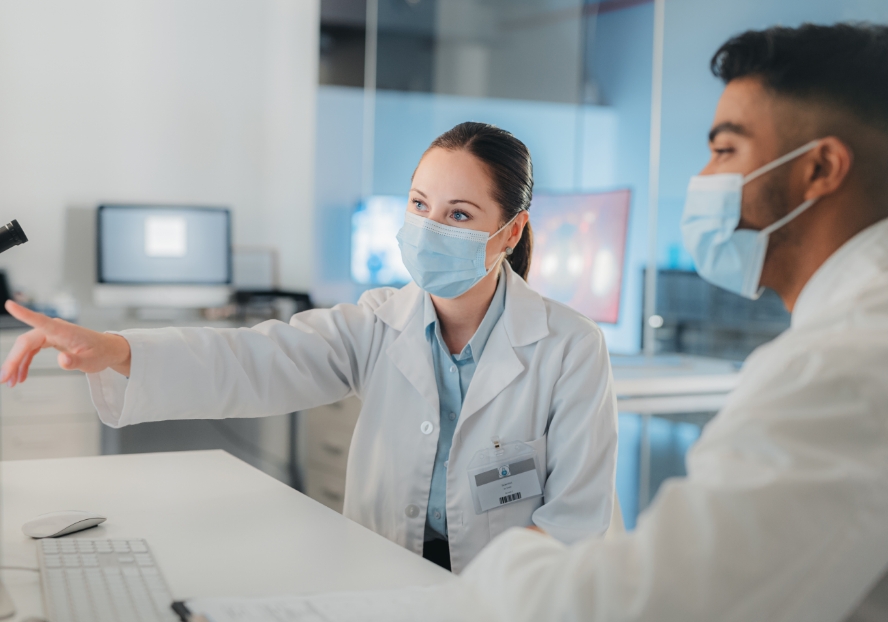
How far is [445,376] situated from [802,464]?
3.21ft

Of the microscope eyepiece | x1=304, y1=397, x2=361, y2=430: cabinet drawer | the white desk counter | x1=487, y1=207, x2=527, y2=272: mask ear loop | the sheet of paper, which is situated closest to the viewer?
the sheet of paper

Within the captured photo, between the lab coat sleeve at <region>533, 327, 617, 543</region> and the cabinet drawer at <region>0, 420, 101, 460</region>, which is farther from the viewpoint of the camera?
the cabinet drawer at <region>0, 420, 101, 460</region>

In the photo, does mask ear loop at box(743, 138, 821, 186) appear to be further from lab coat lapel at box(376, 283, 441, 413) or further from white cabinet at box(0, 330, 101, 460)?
white cabinet at box(0, 330, 101, 460)

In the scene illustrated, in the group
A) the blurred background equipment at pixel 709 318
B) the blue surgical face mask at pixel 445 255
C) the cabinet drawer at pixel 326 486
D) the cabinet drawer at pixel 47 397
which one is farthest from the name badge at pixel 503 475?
the cabinet drawer at pixel 47 397

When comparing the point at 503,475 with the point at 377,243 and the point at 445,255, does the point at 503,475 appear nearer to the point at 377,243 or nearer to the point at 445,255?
the point at 445,255

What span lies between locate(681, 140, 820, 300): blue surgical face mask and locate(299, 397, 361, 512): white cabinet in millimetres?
1982

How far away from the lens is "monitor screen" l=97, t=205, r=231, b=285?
3.38 metres

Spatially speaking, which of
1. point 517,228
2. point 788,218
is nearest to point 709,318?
point 517,228

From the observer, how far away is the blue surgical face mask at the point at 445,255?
1.51 metres

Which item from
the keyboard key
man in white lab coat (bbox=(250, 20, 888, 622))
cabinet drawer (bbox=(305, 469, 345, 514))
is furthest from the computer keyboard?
cabinet drawer (bbox=(305, 469, 345, 514))

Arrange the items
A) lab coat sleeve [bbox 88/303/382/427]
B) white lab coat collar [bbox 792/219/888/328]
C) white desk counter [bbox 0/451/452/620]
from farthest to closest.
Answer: lab coat sleeve [bbox 88/303/382/427], white desk counter [bbox 0/451/452/620], white lab coat collar [bbox 792/219/888/328]

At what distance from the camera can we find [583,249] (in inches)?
113

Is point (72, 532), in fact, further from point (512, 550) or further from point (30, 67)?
point (30, 67)

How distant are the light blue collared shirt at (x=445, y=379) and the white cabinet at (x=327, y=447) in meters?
1.33
